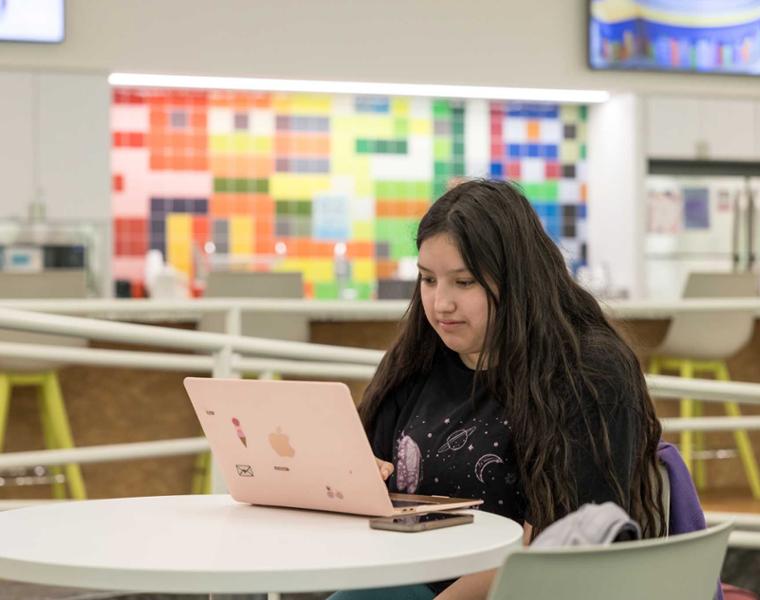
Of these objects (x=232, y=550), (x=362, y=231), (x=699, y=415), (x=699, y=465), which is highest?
(x=362, y=231)

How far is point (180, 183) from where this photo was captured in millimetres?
6930

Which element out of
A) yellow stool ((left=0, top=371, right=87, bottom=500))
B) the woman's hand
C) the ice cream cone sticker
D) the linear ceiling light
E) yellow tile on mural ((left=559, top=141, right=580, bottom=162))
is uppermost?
the linear ceiling light

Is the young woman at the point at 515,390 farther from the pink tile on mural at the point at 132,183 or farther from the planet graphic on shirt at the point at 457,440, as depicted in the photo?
the pink tile on mural at the point at 132,183

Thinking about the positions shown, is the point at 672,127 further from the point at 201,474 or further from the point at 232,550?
the point at 232,550

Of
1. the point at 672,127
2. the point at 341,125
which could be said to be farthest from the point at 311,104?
the point at 672,127

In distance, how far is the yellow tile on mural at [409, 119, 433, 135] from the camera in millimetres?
7238

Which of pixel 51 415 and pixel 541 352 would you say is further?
pixel 51 415

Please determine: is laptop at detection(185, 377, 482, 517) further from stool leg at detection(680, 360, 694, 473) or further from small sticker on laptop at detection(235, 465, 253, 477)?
stool leg at detection(680, 360, 694, 473)

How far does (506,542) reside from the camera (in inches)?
58.5

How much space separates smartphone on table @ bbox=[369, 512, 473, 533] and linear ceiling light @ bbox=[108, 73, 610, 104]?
4939 mm

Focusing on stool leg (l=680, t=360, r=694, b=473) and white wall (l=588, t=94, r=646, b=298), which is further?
white wall (l=588, t=94, r=646, b=298)

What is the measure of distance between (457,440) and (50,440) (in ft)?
7.37

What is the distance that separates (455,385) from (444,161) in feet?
17.7

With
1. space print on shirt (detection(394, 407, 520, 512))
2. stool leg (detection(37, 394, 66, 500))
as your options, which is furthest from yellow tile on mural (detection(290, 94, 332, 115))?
space print on shirt (detection(394, 407, 520, 512))
